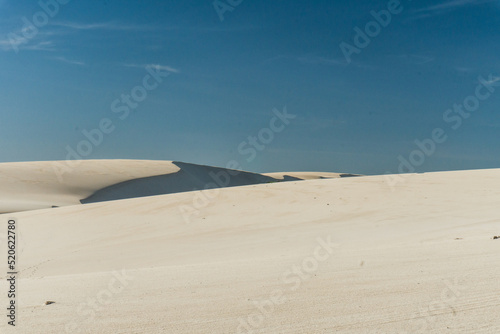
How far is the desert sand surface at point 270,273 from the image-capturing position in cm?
287

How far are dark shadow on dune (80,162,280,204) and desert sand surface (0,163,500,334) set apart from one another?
46.5ft

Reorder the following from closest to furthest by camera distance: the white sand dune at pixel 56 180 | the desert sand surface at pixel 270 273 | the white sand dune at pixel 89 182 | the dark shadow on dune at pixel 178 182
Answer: the desert sand surface at pixel 270 273 < the white sand dune at pixel 56 180 < the white sand dune at pixel 89 182 < the dark shadow on dune at pixel 178 182

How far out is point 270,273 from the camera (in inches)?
163

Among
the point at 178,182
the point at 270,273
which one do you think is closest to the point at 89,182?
the point at 178,182

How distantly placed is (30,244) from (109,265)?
307 centimetres

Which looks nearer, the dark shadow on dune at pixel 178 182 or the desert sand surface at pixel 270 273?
the desert sand surface at pixel 270 273

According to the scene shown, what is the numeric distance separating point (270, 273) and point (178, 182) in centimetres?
2517

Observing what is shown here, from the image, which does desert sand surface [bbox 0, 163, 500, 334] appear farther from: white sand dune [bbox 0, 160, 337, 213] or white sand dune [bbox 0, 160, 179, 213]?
white sand dune [bbox 0, 160, 337, 213]

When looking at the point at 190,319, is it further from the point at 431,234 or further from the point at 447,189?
the point at 447,189

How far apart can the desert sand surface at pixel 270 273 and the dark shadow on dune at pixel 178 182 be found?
46.5ft

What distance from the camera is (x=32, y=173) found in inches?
1011

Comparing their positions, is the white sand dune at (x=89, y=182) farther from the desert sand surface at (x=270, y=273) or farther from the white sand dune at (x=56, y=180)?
the desert sand surface at (x=270, y=273)

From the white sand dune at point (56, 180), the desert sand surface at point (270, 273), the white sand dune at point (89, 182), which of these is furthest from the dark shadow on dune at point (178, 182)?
the desert sand surface at point (270, 273)

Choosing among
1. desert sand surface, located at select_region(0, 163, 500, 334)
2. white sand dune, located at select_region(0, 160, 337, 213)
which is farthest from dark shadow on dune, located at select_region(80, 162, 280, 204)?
desert sand surface, located at select_region(0, 163, 500, 334)
